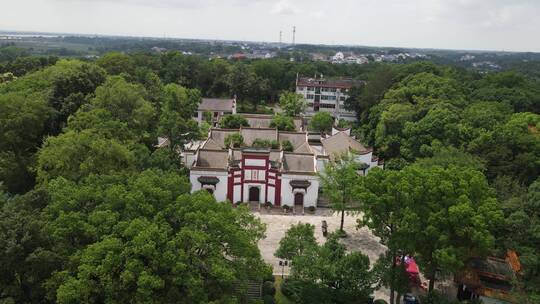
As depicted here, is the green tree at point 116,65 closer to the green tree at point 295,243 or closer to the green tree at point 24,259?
the green tree at point 295,243

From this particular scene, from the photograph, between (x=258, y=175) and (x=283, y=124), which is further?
(x=283, y=124)

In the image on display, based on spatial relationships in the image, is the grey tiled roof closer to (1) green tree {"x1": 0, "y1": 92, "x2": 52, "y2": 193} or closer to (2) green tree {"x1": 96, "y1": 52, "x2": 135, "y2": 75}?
(2) green tree {"x1": 96, "y1": 52, "x2": 135, "y2": 75}

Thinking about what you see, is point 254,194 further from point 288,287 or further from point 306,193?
point 288,287

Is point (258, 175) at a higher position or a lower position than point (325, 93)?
lower

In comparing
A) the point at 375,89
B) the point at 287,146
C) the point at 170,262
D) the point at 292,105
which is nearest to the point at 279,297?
the point at 170,262

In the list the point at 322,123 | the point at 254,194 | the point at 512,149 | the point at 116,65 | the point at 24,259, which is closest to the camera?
the point at 24,259

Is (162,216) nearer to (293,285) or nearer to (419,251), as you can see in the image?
(293,285)

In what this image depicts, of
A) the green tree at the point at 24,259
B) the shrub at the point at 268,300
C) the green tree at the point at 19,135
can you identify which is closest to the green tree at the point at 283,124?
the green tree at the point at 19,135
